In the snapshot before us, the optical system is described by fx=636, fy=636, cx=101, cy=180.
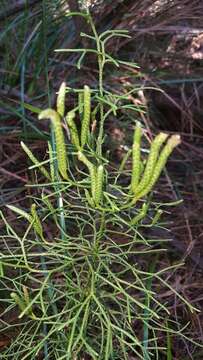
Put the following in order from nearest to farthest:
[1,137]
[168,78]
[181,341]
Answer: [181,341] → [1,137] → [168,78]

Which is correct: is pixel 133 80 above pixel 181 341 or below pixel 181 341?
above

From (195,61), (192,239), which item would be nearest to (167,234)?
(192,239)

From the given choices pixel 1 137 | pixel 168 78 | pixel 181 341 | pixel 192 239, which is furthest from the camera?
pixel 168 78

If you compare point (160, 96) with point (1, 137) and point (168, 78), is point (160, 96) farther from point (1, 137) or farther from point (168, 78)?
point (1, 137)

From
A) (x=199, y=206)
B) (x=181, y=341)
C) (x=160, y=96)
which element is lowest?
(x=181, y=341)

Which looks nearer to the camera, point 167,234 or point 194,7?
point 167,234

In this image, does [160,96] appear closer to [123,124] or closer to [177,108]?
[177,108]

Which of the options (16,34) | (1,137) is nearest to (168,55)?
(16,34)
